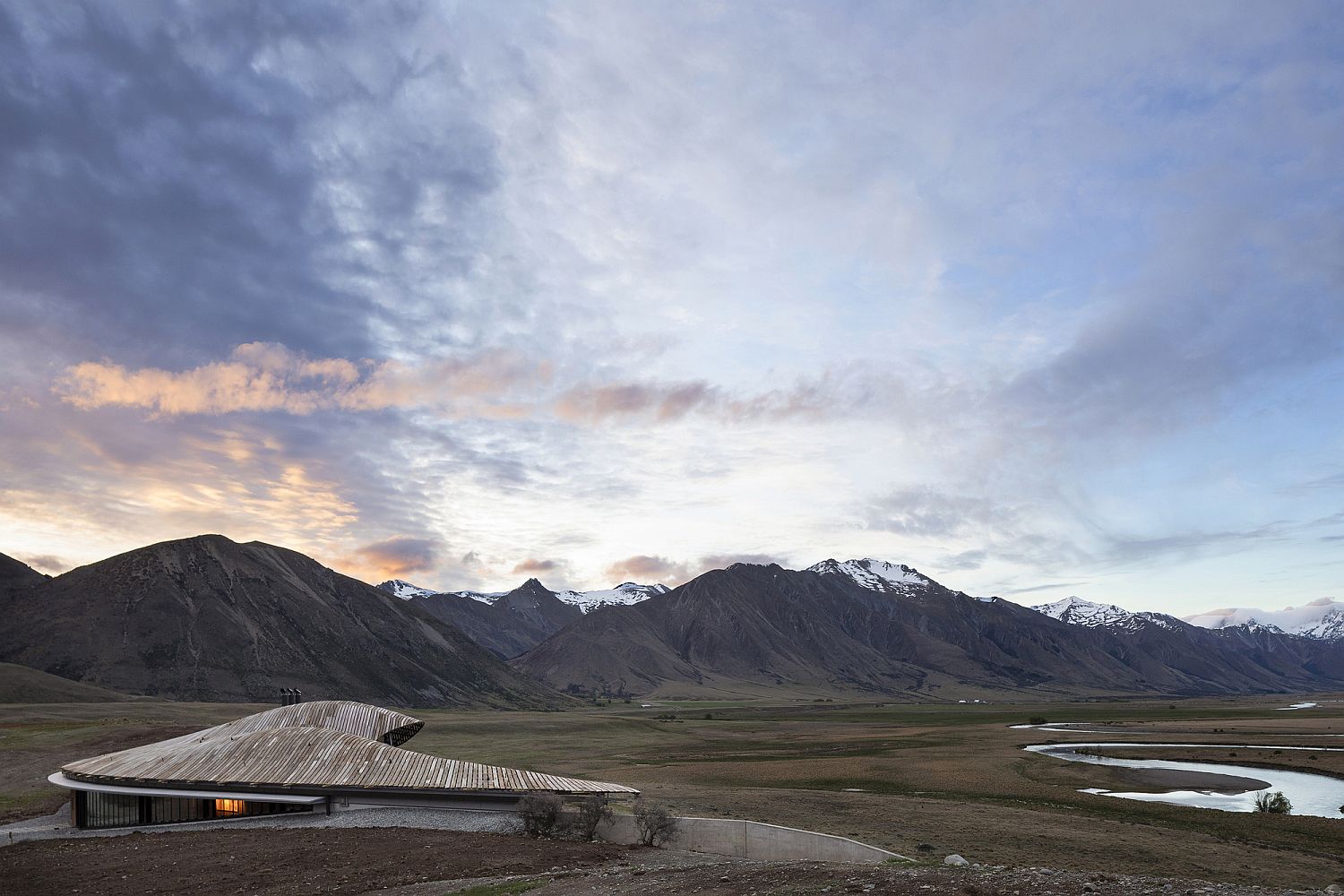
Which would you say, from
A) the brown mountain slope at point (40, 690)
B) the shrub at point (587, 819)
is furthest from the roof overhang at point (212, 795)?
the brown mountain slope at point (40, 690)

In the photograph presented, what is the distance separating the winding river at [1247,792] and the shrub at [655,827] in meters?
35.4

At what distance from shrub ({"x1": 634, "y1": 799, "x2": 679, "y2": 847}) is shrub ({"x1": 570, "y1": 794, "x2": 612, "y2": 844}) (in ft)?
5.61

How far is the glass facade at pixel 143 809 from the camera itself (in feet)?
125

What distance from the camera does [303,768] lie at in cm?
3881

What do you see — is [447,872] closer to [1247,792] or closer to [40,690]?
[1247,792]

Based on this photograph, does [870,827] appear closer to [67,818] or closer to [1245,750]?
[67,818]

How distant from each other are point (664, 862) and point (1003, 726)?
125 m

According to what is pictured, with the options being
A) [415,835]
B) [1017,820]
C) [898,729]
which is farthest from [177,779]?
[898,729]

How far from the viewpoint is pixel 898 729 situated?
133 meters

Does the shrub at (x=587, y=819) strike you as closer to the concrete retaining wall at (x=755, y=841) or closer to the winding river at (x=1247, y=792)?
the concrete retaining wall at (x=755, y=841)

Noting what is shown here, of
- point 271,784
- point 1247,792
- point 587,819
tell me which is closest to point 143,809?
point 271,784

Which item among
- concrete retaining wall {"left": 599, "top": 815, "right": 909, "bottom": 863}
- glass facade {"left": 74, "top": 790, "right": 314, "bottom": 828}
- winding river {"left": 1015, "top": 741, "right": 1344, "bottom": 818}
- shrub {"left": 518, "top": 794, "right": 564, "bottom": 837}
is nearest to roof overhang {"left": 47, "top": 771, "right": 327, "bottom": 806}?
glass facade {"left": 74, "top": 790, "right": 314, "bottom": 828}

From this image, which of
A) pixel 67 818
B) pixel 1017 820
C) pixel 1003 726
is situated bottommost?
pixel 1003 726

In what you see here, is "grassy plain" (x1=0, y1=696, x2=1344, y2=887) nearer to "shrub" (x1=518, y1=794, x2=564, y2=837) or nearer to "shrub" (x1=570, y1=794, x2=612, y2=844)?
"shrub" (x1=570, y1=794, x2=612, y2=844)
